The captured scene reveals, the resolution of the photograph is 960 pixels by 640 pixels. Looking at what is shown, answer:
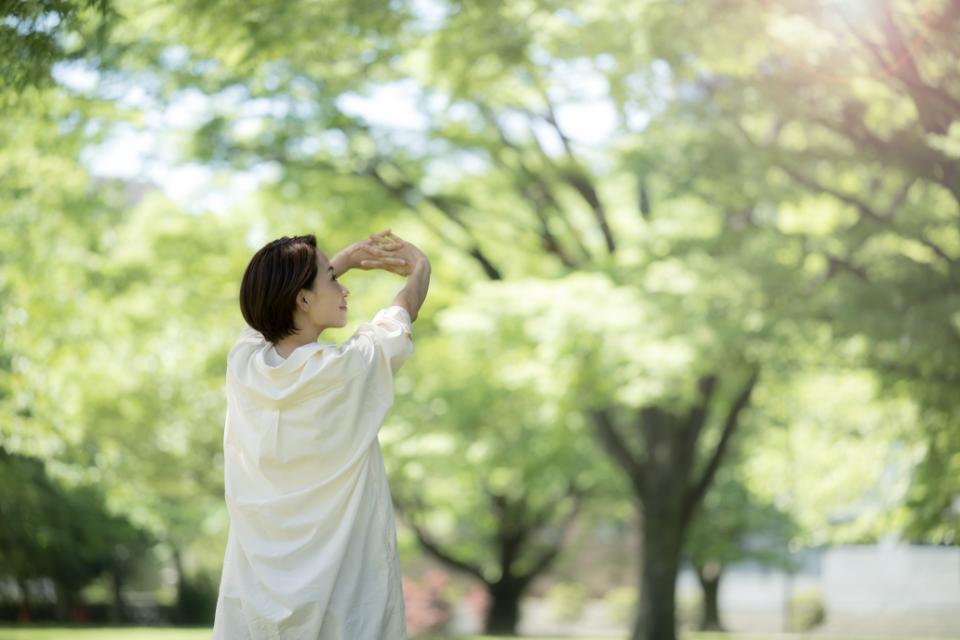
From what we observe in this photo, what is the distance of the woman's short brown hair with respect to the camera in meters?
2.93

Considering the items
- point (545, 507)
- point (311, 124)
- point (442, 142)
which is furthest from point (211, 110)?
point (545, 507)

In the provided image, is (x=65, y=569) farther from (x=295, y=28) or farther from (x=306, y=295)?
(x=306, y=295)

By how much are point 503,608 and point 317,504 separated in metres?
24.5

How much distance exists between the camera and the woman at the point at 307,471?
2857 mm

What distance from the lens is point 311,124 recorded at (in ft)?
46.9

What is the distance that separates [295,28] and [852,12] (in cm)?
384

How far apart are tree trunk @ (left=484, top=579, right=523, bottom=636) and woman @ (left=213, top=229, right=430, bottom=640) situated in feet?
79.3

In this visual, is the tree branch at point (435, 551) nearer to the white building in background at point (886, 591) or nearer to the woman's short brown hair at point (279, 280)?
the white building in background at point (886, 591)

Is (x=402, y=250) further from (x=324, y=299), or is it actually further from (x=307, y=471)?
(x=307, y=471)

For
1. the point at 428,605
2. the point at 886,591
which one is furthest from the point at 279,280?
the point at 886,591

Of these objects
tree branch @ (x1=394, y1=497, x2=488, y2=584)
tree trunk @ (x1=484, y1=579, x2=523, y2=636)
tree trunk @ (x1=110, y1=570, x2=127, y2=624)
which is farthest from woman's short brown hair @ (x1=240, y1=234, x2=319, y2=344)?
tree trunk @ (x1=110, y1=570, x2=127, y2=624)

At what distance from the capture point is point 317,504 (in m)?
2.89

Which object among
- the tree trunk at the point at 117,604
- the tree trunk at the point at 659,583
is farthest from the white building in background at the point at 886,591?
the tree trunk at the point at 117,604

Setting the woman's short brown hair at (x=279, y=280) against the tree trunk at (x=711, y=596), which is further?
the tree trunk at (x=711, y=596)
